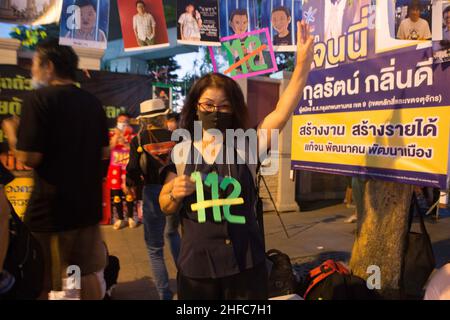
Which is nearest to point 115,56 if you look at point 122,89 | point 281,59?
point 281,59

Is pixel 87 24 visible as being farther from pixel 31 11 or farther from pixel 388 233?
pixel 388 233

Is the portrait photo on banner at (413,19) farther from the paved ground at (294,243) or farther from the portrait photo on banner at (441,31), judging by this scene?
the paved ground at (294,243)

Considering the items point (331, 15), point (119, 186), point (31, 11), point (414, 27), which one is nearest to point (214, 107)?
point (414, 27)

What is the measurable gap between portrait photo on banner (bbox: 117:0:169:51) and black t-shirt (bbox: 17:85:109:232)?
78.4 inches

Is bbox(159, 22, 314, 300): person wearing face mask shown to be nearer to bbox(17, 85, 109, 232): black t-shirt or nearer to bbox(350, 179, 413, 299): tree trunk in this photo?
bbox(17, 85, 109, 232): black t-shirt

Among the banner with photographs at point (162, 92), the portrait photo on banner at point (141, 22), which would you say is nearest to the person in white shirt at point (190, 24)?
the portrait photo on banner at point (141, 22)

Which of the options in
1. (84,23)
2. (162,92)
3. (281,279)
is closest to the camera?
(281,279)

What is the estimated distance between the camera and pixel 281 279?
3.11 metres

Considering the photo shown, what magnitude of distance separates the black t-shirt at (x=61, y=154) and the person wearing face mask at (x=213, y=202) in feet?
1.73

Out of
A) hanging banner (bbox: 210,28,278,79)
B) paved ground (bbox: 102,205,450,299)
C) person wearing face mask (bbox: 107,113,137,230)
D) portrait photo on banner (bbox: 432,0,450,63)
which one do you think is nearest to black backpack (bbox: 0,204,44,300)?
paved ground (bbox: 102,205,450,299)

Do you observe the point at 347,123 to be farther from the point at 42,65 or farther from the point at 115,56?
the point at 115,56

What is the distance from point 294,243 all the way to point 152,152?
3.10 metres

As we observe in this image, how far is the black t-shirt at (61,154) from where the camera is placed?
179 cm

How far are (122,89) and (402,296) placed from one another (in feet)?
19.0
